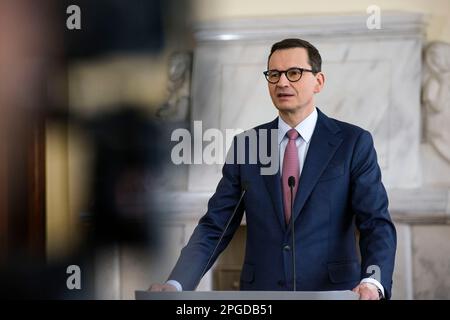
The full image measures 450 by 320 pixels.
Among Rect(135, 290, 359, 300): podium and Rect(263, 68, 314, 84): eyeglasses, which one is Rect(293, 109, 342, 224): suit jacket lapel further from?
Rect(135, 290, 359, 300): podium

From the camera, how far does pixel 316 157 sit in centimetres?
331

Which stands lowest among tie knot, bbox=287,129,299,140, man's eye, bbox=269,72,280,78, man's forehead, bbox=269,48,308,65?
tie knot, bbox=287,129,299,140

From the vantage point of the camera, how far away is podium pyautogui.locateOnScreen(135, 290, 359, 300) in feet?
9.05

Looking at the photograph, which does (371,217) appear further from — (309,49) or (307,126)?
(309,49)

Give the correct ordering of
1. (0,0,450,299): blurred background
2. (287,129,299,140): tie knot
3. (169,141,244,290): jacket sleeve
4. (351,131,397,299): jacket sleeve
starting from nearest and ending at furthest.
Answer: (351,131,397,299): jacket sleeve, (169,141,244,290): jacket sleeve, (287,129,299,140): tie knot, (0,0,450,299): blurred background

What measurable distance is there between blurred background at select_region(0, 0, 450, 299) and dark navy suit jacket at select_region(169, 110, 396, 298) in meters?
0.62

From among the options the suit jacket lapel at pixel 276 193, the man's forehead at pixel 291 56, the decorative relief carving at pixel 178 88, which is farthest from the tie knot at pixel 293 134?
the decorative relief carving at pixel 178 88

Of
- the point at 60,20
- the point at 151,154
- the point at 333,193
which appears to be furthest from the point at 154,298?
the point at 60,20

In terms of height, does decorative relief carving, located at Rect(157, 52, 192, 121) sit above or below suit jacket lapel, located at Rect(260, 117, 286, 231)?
above

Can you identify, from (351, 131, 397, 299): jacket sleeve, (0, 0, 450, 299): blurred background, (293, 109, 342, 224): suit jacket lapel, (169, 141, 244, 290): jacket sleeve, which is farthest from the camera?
(0, 0, 450, 299): blurred background

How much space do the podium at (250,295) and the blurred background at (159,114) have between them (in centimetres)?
84

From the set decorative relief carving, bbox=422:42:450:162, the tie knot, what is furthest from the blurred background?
the tie knot

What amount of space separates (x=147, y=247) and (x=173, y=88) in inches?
24.9
